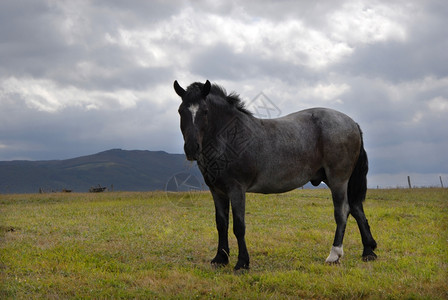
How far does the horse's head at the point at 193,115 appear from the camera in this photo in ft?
25.6

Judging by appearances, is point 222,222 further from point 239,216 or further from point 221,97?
point 221,97

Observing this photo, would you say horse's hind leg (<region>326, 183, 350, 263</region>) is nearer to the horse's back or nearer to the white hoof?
the white hoof

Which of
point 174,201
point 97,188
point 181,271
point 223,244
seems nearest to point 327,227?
point 223,244

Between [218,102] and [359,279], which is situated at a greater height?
[218,102]

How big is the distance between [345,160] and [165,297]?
18.5 feet

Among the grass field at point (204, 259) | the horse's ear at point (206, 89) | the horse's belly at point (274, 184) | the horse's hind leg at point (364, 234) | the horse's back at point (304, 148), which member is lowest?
the grass field at point (204, 259)

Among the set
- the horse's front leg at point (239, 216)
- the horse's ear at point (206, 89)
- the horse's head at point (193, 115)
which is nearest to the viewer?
the horse's head at point (193, 115)

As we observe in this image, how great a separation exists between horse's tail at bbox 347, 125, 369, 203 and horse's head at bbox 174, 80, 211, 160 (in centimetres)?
469

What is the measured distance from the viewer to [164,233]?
13680mm

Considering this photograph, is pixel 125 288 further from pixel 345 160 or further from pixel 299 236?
pixel 299 236

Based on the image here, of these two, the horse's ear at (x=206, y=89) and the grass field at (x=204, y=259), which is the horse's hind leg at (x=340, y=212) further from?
the horse's ear at (x=206, y=89)

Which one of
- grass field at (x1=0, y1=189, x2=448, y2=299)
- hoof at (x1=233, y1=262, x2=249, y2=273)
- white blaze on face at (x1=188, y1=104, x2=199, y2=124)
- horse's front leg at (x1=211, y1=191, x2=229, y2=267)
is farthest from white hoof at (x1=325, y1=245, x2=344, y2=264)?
white blaze on face at (x1=188, y1=104, x2=199, y2=124)

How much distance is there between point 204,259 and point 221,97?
4298mm

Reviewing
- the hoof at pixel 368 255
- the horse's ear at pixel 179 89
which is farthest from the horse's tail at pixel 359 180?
the horse's ear at pixel 179 89
